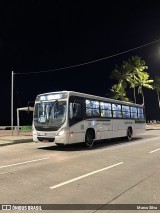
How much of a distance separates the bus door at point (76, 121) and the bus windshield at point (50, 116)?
47 cm

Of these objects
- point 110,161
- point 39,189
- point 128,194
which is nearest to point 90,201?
point 128,194

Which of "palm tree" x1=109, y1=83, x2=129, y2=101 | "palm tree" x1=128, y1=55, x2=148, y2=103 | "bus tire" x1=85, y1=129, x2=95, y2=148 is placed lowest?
"bus tire" x1=85, y1=129, x2=95, y2=148

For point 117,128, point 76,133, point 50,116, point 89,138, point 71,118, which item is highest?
point 50,116

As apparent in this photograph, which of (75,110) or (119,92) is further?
(119,92)

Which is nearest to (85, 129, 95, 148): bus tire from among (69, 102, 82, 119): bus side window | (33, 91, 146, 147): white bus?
(33, 91, 146, 147): white bus

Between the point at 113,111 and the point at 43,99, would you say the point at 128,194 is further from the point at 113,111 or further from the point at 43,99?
the point at 113,111

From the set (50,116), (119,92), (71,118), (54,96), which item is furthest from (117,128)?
(119,92)

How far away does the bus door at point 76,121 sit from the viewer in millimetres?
15469

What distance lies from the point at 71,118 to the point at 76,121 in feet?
1.57

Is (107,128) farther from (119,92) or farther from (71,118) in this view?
(119,92)

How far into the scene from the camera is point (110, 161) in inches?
454

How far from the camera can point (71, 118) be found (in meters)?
15.5

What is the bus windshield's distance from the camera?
15.3m

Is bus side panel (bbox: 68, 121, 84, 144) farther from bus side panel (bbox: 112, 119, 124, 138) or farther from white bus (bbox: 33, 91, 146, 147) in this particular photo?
bus side panel (bbox: 112, 119, 124, 138)
